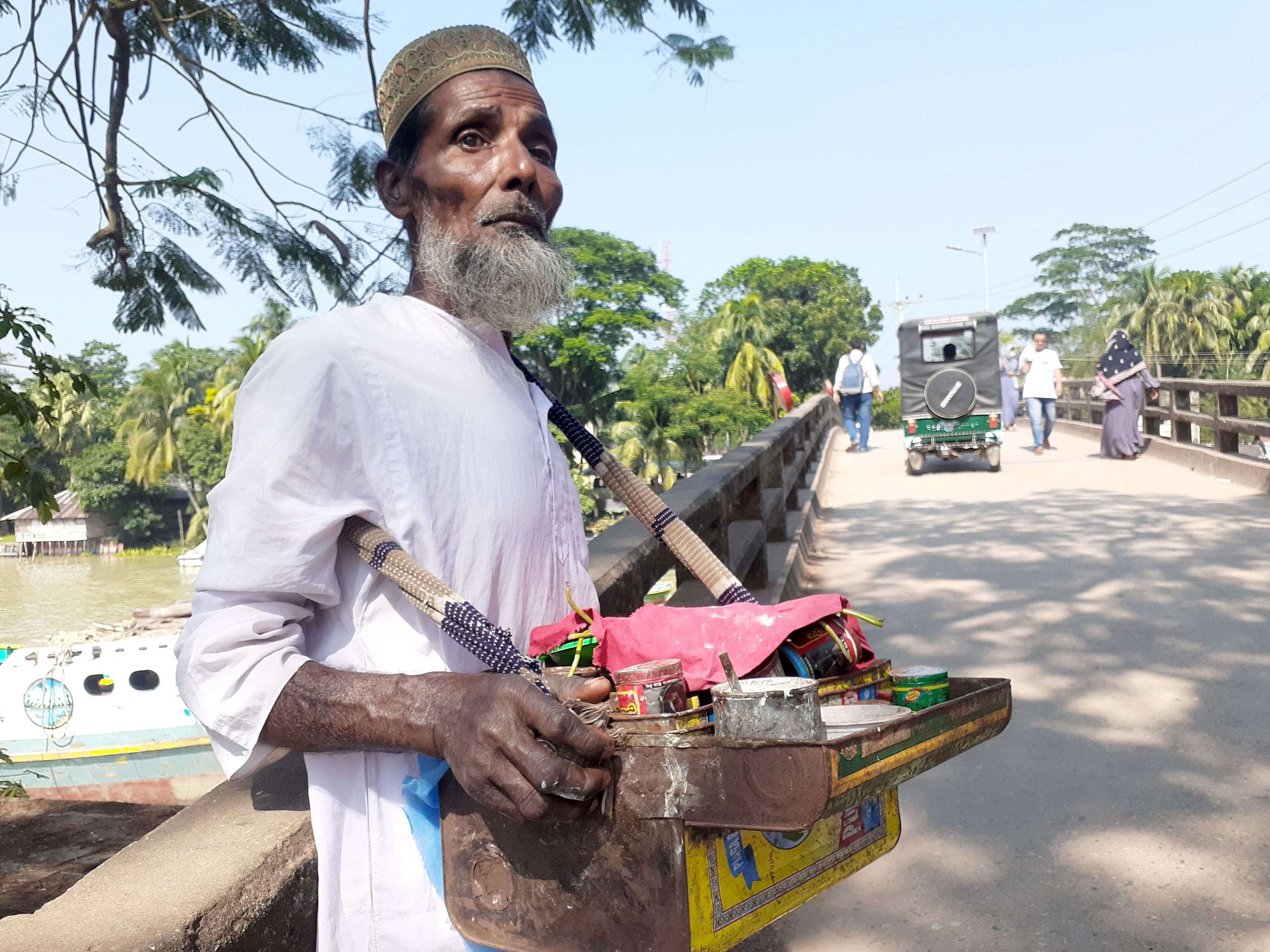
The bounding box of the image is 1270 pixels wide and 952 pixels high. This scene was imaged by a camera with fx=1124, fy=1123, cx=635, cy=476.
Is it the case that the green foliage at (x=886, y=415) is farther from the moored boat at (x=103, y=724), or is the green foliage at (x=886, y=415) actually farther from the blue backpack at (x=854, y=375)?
the blue backpack at (x=854, y=375)

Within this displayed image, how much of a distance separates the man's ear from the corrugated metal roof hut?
90.5 metres

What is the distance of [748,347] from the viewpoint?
62.3m

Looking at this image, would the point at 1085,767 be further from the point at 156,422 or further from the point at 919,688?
the point at 156,422

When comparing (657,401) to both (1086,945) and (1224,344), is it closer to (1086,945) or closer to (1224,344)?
(1224,344)

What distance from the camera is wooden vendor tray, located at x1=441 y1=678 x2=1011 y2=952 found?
118cm

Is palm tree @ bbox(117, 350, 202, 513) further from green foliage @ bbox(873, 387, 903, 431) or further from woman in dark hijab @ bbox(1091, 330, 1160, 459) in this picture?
woman in dark hijab @ bbox(1091, 330, 1160, 459)

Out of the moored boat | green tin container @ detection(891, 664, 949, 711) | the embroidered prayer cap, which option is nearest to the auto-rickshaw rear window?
the embroidered prayer cap

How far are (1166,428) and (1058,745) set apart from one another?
42.9 metres

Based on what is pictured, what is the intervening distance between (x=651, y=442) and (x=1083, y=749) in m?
53.7

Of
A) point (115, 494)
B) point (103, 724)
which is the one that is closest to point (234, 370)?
point (115, 494)

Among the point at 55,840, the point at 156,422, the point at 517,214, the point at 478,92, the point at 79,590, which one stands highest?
the point at 156,422

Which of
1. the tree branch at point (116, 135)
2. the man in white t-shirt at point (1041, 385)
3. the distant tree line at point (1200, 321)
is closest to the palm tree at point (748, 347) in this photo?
the distant tree line at point (1200, 321)

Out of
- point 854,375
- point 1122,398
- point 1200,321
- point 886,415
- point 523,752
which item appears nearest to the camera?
point 523,752

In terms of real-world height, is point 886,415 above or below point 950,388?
below
